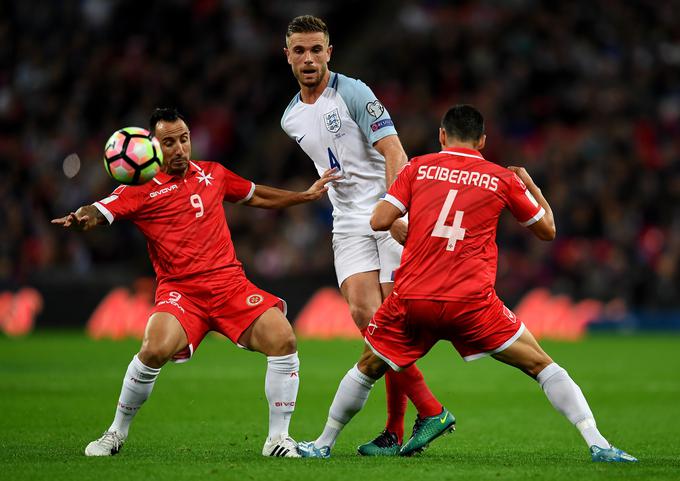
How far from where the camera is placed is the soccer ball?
7.42 metres

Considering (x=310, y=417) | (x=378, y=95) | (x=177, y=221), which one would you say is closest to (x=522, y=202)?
(x=177, y=221)

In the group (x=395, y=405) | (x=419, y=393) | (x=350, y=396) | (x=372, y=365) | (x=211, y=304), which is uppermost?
(x=211, y=304)

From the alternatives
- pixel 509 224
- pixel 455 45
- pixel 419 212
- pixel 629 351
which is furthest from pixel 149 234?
pixel 455 45

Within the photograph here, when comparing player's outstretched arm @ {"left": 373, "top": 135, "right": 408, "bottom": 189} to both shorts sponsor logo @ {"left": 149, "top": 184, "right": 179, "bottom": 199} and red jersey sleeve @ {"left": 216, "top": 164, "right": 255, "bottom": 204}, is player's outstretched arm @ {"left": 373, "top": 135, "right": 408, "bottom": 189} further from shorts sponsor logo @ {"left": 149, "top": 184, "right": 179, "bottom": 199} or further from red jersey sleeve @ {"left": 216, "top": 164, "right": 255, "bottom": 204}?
shorts sponsor logo @ {"left": 149, "top": 184, "right": 179, "bottom": 199}

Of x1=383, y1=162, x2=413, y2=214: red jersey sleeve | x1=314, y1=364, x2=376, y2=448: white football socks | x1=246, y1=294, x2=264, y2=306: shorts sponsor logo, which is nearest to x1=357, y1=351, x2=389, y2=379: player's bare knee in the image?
x1=314, y1=364, x2=376, y2=448: white football socks

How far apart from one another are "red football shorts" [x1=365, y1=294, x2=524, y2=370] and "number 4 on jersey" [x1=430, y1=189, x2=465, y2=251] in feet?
1.25

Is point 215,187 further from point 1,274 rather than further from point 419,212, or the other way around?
point 1,274

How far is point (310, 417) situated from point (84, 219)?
362 centimetres

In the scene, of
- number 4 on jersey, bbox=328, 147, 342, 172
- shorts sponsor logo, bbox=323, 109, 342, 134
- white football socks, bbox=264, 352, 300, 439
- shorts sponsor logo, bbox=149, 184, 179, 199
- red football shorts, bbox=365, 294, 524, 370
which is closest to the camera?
red football shorts, bbox=365, 294, 524, 370

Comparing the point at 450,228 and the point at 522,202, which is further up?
the point at 522,202

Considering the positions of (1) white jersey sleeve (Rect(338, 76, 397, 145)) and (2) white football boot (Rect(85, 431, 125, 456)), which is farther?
(1) white jersey sleeve (Rect(338, 76, 397, 145))

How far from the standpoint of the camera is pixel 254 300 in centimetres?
782

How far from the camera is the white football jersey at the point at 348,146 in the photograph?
8195mm

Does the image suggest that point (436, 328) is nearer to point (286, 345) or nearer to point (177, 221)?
point (286, 345)
